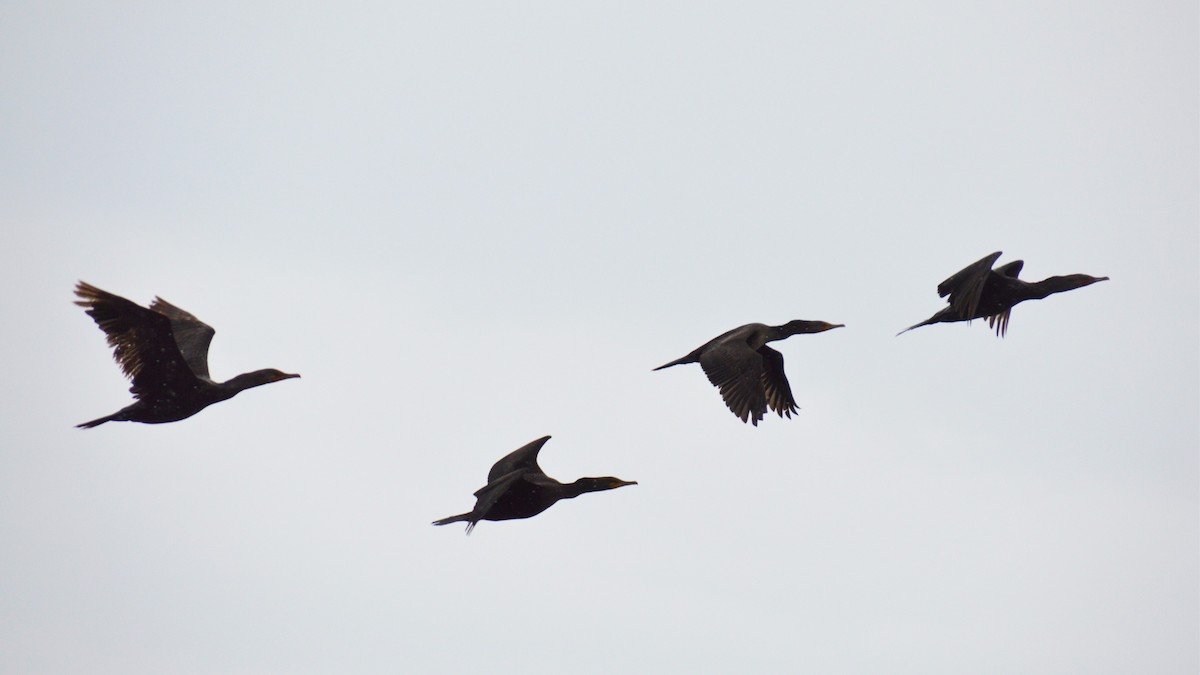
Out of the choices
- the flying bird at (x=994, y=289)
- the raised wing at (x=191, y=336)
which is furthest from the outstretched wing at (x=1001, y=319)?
the raised wing at (x=191, y=336)

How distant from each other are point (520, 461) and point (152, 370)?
153 inches

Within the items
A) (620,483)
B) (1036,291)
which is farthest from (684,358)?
(1036,291)

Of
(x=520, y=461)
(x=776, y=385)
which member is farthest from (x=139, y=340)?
(x=776, y=385)

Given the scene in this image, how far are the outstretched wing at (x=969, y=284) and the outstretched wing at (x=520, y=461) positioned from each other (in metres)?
4.73

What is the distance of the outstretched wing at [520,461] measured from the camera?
16.7m

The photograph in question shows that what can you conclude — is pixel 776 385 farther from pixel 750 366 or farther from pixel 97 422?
pixel 97 422

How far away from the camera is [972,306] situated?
17000 millimetres

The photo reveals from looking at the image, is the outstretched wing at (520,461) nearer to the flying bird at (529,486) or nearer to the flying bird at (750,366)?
the flying bird at (529,486)

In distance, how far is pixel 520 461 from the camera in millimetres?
16797

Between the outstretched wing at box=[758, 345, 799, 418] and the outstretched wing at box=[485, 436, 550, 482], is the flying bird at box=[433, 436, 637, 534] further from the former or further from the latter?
the outstretched wing at box=[758, 345, 799, 418]

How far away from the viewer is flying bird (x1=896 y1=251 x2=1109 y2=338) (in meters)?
17.2

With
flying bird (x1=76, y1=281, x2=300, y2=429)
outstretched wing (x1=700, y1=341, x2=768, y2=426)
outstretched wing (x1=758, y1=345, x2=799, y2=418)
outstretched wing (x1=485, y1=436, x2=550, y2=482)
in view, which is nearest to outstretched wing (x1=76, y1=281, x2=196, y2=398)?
flying bird (x1=76, y1=281, x2=300, y2=429)

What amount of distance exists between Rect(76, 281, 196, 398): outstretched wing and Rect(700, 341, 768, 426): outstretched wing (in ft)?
18.9

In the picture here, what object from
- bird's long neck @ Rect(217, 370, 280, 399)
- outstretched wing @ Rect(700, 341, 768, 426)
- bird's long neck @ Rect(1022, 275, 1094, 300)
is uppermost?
bird's long neck @ Rect(1022, 275, 1094, 300)
